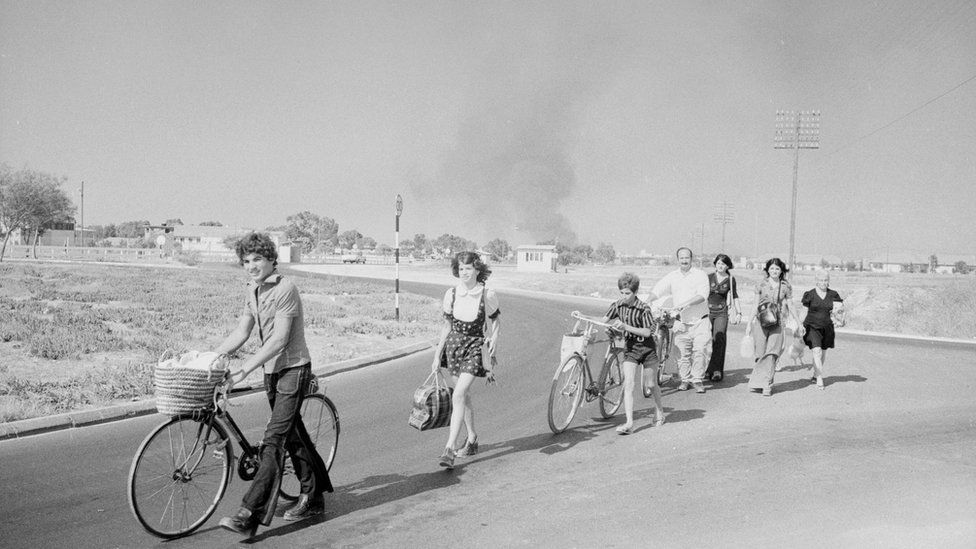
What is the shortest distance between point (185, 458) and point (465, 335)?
240 cm

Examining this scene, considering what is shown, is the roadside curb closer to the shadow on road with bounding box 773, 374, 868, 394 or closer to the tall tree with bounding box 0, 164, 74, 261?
the shadow on road with bounding box 773, 374, 868, 394

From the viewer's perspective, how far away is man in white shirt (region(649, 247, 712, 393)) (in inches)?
367

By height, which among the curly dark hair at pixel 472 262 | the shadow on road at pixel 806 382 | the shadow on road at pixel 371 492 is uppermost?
the curly dark hair at pixel 472 262

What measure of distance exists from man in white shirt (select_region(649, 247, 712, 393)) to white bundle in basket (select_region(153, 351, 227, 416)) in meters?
5.98

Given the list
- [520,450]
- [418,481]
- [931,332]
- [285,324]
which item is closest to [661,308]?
[520,450]

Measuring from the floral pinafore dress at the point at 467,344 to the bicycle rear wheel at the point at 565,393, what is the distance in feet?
4.34

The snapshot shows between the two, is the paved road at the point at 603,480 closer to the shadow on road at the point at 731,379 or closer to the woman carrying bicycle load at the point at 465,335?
the woman carrying bicycle load at the point at 465,335

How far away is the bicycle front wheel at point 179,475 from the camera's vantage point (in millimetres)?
4363

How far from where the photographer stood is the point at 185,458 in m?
4.60

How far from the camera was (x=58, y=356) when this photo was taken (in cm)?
1080

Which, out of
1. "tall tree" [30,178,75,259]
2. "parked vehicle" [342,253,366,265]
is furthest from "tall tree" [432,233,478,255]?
"tall tree" [30,178,75,259]

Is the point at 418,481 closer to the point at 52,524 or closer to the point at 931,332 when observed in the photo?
the point at 52,524

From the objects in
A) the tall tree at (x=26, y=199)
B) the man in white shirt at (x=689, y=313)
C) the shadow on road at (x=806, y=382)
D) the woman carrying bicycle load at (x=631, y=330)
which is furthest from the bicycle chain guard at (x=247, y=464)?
the tall tree at (x=26, y=199)

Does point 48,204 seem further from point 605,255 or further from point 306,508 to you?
point 605,255
